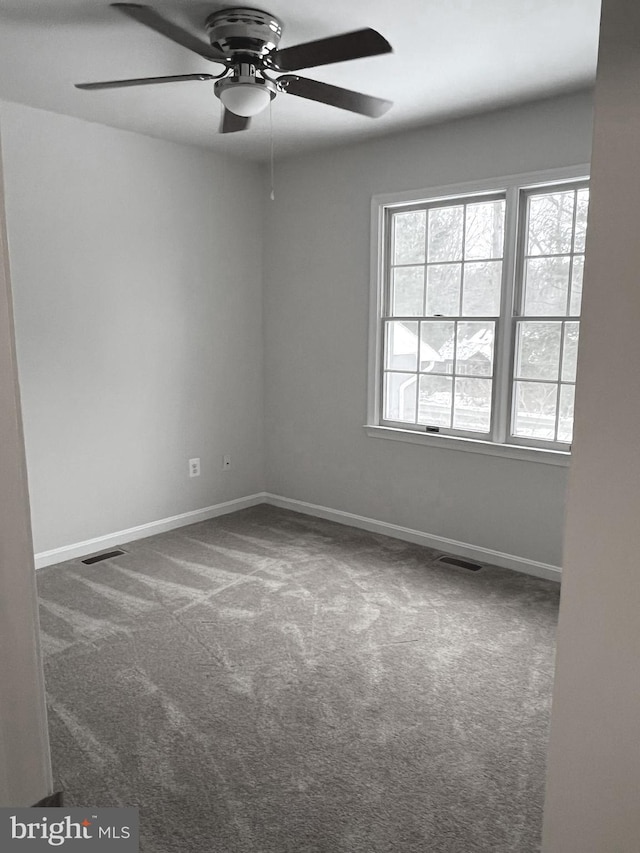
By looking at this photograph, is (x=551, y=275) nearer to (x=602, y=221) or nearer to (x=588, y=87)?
(x=588, y=87)

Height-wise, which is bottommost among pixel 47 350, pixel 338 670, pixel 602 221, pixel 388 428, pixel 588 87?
pixel 338 670

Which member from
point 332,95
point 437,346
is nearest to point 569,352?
point 437,346

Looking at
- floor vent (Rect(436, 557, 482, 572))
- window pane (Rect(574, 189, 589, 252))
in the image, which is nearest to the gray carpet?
floor vent (Rect(436, 557, 482, 572))

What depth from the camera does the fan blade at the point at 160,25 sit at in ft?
7.05

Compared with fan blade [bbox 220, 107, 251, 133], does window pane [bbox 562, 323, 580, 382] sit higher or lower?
lower

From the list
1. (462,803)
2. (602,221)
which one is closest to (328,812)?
(462,803)

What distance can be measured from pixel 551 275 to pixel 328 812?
9.57 feet

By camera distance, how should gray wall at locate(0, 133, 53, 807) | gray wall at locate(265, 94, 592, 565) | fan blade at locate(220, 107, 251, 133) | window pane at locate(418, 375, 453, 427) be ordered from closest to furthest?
gray wall at locate(0, 133, 53, 807) < fan blade at locate(220, 107, 251, 133) < gray wall at locate(265, 94, 592, 565) < window pane at locate(418, 375, 453, 427)

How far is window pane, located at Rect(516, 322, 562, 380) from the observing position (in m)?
3.62

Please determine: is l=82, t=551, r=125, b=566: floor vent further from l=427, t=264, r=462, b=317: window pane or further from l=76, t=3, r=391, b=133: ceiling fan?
l=76, t=3, r=391, b=133: ceiling fan

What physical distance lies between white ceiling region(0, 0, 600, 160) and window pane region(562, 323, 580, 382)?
123cm

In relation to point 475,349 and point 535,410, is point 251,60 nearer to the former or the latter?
point 475,349

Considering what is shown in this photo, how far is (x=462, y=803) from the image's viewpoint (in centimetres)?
199

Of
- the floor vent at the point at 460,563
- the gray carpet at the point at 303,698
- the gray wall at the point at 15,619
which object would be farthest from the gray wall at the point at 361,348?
the gray wall at the point at 15,619
